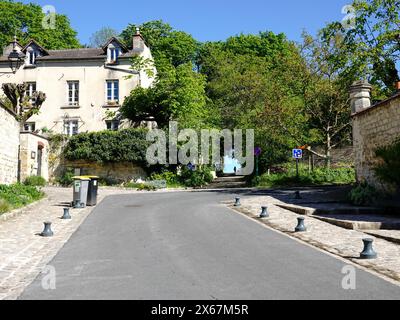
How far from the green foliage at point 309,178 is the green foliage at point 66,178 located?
12524 millimetres

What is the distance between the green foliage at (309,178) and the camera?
27906 millimetres

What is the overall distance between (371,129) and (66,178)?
2056 centimetres

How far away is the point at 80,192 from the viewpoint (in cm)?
1678

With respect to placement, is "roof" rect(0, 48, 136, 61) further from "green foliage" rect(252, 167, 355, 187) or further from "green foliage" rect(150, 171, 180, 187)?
"green foliage" rect(252, 167, 355, 187)

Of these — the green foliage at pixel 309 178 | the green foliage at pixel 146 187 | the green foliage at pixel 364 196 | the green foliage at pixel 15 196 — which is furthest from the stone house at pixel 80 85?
the green foliage at pixel 364 196

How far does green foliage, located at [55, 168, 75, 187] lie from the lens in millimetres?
29500

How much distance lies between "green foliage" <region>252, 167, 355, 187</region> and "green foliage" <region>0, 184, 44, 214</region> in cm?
1449

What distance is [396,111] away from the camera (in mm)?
14367

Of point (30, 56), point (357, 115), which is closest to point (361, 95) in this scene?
point (357, 115)

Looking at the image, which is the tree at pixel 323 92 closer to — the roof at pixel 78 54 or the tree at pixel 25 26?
the roof at pixel 78 54
